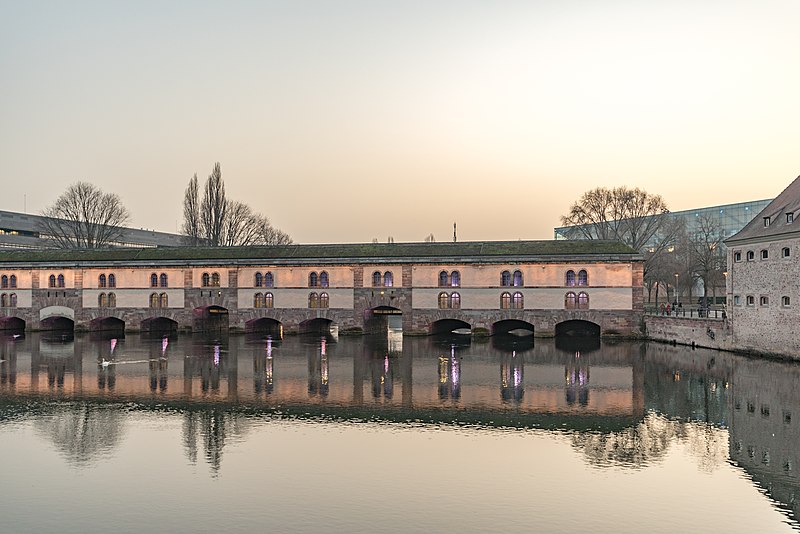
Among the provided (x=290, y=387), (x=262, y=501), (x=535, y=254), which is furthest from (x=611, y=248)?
(x=262, y=501)

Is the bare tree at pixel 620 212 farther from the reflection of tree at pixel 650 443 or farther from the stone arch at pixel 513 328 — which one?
the reflection of tree at pixel 650 443

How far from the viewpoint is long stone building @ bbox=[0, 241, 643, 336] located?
65.9m

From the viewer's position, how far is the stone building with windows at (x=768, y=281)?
45.4 m

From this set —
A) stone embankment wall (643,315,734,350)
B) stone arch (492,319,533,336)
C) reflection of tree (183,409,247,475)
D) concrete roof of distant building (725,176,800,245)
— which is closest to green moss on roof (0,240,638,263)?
stone embankment wall (643,315,734,350)

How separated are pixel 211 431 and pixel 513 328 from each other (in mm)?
53961

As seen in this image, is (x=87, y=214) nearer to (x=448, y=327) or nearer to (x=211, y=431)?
(x=448, y=327)

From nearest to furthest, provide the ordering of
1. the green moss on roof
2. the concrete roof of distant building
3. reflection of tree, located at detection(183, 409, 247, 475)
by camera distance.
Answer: reflection of tree, located at detection(183, 409, 247, 475) → the concrete roof of distant building → the green moss on roof

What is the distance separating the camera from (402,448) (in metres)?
24.5

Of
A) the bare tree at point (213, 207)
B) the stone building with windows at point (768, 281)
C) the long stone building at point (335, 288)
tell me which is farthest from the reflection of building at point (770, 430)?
the bare tree at point (213, 207)

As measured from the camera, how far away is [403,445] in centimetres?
2484

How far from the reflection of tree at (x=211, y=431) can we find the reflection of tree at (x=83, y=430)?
255cm

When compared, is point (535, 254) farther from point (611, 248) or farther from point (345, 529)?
point (345, 529)

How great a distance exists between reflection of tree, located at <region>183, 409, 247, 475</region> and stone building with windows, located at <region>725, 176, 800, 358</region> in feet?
116

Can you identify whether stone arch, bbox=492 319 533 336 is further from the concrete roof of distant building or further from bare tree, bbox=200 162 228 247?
bare tree, bbox=200 162 228 247
